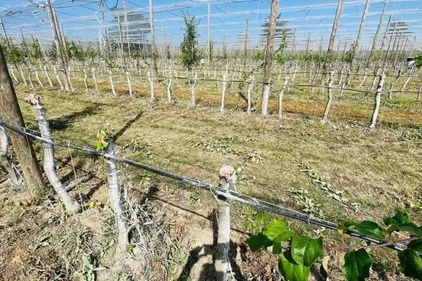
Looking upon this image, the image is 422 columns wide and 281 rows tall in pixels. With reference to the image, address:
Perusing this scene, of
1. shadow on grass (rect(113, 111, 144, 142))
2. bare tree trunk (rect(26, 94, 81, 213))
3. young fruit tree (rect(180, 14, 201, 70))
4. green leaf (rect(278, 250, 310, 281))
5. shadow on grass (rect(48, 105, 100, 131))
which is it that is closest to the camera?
green leaf (rect(278, 250, 310, 281))

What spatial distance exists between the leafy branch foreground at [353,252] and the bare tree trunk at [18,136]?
337 centimetres

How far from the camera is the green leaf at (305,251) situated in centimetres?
65

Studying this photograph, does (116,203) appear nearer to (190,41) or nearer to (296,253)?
(296,253)

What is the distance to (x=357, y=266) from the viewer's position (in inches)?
24.4

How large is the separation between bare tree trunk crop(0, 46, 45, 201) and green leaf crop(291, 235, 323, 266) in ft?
11.4

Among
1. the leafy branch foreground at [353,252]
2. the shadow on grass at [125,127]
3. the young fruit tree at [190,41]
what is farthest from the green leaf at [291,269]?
the young fruit tree at [190,41]

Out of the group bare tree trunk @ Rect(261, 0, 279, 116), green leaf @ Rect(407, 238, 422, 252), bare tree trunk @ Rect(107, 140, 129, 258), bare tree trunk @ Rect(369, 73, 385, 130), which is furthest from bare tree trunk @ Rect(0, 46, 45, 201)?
bare tree trunk @ Rect(369, 73, 385, 130)

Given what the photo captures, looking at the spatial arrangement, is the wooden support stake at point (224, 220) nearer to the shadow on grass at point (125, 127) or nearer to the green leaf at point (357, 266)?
the green leaf at point (357, 266)

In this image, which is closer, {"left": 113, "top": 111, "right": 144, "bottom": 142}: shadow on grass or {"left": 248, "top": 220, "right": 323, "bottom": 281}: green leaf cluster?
{"left": 248, "top": 220, "right": 323, "bottom": 281}: green leaf cluster

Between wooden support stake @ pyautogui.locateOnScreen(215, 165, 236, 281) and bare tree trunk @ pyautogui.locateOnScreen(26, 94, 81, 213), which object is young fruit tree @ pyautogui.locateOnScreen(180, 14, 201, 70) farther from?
wooden support stake @ pyautogui.locateOnScreen(215, 165, 236, 281)

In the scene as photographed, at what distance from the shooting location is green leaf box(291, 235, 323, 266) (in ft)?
2.15

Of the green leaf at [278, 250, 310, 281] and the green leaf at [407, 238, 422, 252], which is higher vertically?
the green leaf at [407, 238, 422, 252]

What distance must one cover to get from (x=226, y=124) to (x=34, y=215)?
16.3ft

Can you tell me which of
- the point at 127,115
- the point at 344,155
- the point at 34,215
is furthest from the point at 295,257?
the point at 127,115
